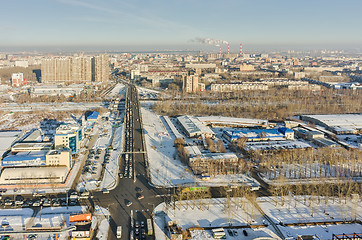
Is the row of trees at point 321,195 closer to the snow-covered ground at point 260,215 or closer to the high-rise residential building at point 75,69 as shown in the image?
the snow-covered ground at point 260,215

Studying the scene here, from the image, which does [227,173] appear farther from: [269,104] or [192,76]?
[192,76]

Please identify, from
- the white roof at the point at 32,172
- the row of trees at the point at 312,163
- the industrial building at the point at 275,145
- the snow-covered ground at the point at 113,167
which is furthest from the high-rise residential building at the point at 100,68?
the row of trees at the point at 312,163

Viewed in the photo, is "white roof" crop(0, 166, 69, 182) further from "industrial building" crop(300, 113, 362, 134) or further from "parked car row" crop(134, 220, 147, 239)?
"industrial building" crop(300, 113, 362, 134)

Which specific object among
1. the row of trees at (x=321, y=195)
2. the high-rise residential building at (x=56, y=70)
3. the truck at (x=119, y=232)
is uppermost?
the high-rise residential building at (x=56, y=70)

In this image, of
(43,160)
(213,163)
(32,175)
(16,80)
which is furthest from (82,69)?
(213,163)

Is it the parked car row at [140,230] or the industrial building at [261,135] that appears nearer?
the parked car row at [140,230]
